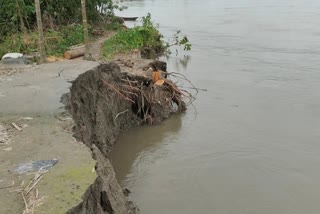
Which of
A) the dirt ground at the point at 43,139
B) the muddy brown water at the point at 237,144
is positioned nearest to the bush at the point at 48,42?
the muddy brown water at the point at 237,144

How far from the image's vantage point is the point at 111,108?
8938 mm

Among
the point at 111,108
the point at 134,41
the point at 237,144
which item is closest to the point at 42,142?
the point at 111,108

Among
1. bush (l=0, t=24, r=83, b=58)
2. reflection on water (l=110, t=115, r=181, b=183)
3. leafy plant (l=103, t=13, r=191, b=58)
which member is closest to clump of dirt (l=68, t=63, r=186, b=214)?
reflection on water (l=110, t=115, r=181, b=183)

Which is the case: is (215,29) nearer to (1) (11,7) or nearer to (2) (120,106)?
(1) (11,7)

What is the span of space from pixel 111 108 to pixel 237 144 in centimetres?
282

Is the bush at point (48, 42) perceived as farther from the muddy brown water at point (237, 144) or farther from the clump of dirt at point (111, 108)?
the clump of dirt at point (111, 108)

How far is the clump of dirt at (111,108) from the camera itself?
524 cm

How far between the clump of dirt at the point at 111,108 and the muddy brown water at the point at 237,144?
41cm

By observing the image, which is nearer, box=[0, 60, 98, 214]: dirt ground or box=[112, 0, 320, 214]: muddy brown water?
box=[0, 60, 98, 214]: dirt ground

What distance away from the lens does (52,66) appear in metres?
9.12

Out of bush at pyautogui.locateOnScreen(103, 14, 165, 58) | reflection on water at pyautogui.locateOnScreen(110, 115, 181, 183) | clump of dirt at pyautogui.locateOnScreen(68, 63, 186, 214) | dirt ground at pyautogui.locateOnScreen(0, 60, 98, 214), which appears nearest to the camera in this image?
dirt ground at pyautogui.locateOnScreen(0, 60, 98, 214)

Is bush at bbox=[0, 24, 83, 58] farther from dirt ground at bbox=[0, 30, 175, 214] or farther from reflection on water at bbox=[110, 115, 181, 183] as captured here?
reflection on water at bbox=[110, 115, 181, 183]

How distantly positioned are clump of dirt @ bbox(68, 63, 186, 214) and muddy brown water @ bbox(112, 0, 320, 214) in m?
0.41

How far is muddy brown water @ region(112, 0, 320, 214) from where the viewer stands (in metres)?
6.94
